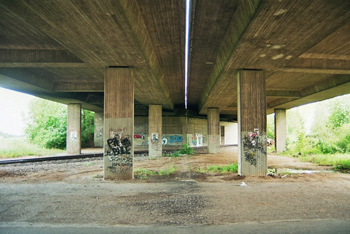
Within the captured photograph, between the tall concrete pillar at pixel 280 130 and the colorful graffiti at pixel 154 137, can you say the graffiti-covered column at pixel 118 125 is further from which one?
the tall concrete pillar at pixel 280 130

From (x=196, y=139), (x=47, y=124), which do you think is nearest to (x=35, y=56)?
(x=47, y=124)

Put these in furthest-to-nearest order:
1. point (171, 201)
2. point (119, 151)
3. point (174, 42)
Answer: point (119, 151), point (174, 42), point (171, 201)

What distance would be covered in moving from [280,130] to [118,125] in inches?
995

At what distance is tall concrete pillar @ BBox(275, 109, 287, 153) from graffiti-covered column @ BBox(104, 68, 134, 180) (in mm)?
24539

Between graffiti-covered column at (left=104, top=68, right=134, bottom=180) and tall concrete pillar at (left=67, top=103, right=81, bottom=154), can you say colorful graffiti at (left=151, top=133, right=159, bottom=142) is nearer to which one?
tall concrete pillar at (left=67, top=103, right=81, bottom=154)

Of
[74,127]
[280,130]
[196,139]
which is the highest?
[74,127]

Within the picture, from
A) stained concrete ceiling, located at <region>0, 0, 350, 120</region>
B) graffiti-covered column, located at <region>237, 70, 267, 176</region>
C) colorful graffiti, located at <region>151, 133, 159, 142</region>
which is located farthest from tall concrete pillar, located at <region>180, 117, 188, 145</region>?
graffiti-covered column, located at <region>237, 70, 267, 176</region>

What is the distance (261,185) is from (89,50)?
8.34 metres

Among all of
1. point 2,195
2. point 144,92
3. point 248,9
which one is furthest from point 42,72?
point 248,9

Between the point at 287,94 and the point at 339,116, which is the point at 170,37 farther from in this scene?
the point at 339,116

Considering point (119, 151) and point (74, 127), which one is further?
point (74, 127)

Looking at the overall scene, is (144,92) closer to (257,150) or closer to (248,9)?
(257,150)

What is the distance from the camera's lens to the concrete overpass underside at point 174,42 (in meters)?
7.13

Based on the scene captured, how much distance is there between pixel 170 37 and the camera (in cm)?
1040
